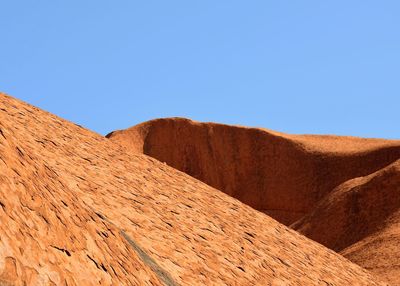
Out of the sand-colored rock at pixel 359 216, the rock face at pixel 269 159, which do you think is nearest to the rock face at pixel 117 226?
the sand-colored rock at pixel 359 216

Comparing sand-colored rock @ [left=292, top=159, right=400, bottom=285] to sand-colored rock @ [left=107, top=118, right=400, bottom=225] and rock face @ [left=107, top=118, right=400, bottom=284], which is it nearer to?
rock face @ [left=107, top=118, right=400, bottom=284]

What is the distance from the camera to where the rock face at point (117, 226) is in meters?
5.14

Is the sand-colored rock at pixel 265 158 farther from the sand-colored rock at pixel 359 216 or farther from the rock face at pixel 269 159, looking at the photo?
the sand-colored rock at pixel 359 216

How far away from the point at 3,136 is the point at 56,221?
0.93 m

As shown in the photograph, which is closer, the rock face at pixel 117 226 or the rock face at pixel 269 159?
the rock face at pixel 117 226

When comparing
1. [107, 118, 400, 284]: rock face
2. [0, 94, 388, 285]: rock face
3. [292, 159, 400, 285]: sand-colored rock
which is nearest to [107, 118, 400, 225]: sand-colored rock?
[107, 118, 400, 284]: rock face

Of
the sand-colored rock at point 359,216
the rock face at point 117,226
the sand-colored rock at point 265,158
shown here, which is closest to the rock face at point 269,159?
the sand-colored rock at point 265,158

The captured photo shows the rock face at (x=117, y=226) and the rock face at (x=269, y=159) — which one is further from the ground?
the rock face at (x=269, y=159)

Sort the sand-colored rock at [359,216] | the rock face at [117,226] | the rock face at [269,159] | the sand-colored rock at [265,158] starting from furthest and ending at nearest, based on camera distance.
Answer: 1. the sand-colored rock at [265,158]
2. the rock face at [269,159]
3. the sand-colored rock at [359,216]
4. the rock face at [117,226]

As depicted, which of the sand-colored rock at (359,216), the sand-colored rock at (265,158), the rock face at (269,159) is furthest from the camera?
the sand-colored rock at (265,158)

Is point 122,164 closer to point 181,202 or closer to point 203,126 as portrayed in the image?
point 181,202

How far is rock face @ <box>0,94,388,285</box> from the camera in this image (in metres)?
5.14

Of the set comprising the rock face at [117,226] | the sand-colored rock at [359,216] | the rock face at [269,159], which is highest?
the rock face at [269,159]

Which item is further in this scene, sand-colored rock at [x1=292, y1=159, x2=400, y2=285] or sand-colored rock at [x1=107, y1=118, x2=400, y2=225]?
sand-colored rock at [x1=107, y1=118, x2=400, y2=225]
